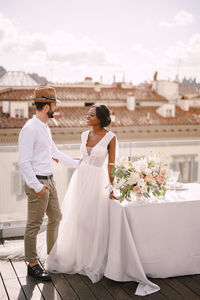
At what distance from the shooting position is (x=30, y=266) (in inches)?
136

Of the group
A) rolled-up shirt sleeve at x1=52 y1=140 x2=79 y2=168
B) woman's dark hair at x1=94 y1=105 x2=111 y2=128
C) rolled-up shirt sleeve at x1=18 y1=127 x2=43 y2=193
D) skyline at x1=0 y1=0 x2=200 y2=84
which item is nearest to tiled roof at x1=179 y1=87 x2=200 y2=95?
skyline at x1=0 y1=0 x2=200 y2=84

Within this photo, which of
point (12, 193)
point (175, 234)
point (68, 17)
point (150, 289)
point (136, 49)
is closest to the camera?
point (150, 289)

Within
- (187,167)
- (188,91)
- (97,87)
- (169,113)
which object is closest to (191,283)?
(187,167)

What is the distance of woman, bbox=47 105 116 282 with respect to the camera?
11.2 feet

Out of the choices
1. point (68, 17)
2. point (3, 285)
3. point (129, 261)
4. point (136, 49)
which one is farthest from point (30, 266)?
point (136, 49)

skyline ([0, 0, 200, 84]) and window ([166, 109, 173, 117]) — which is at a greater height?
skyline ([0, 0, 200, 84])

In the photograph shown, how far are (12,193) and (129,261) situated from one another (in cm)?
197

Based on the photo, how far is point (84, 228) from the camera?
349cm

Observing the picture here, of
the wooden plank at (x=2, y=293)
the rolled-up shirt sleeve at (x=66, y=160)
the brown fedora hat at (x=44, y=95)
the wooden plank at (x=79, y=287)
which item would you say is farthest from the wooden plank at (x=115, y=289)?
the brown fedora hat at (x=44, y=95)

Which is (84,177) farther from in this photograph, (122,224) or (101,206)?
(122,224)

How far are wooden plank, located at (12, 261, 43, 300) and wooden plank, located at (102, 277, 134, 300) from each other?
56cm

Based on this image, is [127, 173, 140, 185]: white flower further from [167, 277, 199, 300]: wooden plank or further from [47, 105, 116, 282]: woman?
[167, 277, 199, 300]: wooden plank

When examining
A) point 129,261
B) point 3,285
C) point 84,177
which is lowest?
point 3,285

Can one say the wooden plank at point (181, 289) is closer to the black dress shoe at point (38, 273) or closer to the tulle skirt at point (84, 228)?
the tulle skirt at point (84, 228)
